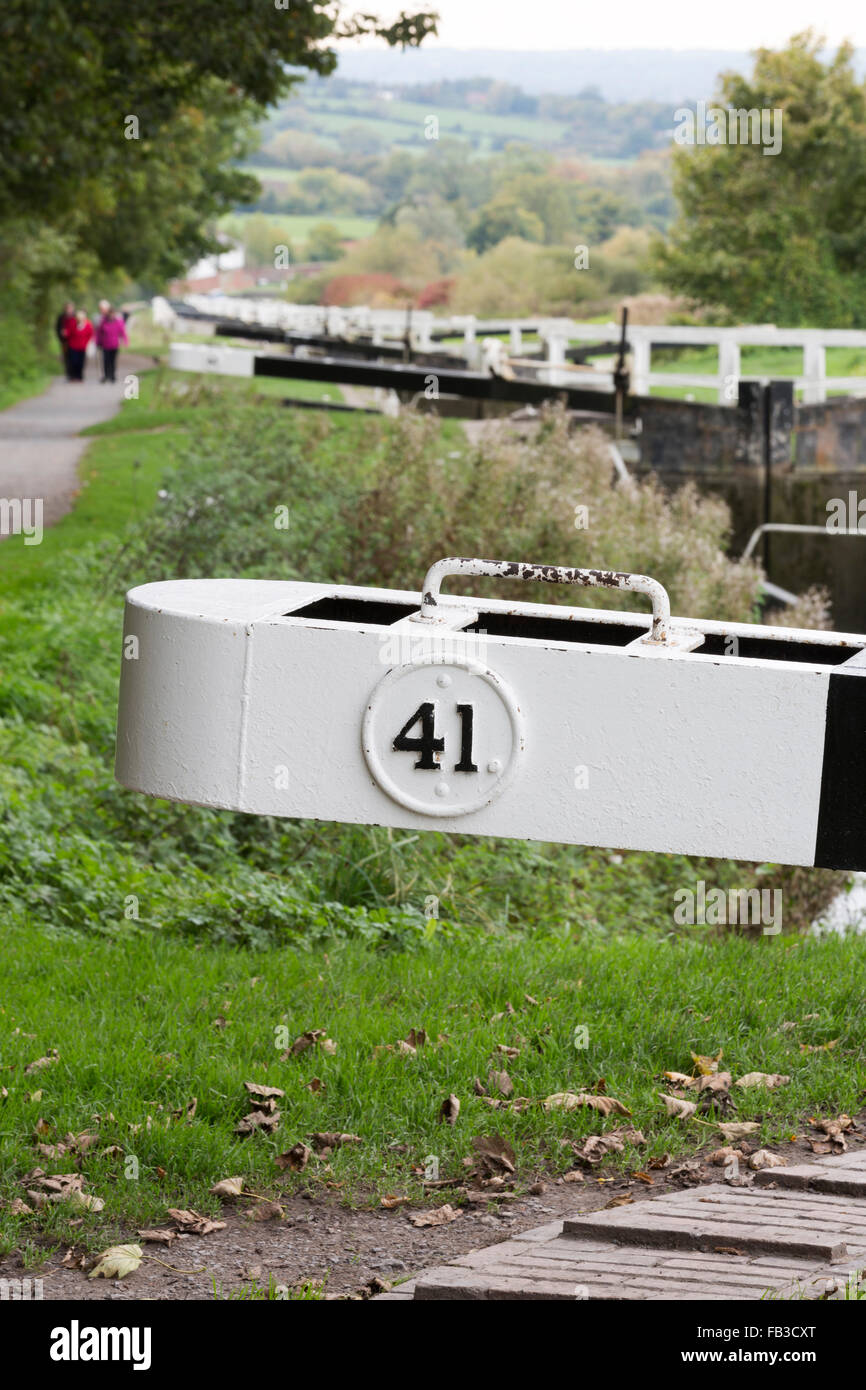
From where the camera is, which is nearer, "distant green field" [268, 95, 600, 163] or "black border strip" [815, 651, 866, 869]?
"black border strip" [815, 651, 866, 869]

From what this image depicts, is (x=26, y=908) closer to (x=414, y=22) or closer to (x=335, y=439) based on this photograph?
(x=335, y=439)

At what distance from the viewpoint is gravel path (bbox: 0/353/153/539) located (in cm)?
1803

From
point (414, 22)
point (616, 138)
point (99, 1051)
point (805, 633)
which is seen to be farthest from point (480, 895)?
→ point (616, 138)

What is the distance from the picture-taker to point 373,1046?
527 cm

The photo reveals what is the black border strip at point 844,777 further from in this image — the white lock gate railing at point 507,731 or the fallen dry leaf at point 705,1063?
the fallen dry leaf at point 705,1063

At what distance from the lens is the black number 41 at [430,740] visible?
272 cm

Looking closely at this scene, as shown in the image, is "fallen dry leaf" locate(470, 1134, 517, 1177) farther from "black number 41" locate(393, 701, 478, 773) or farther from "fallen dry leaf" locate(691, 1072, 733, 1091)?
"black number 41" locate(393, 701, 478, 773)

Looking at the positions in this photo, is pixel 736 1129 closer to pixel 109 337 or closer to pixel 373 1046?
pixel 373 1046

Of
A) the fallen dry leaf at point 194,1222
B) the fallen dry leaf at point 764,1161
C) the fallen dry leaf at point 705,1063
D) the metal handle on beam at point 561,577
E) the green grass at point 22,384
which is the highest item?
the green grass at point 22,384

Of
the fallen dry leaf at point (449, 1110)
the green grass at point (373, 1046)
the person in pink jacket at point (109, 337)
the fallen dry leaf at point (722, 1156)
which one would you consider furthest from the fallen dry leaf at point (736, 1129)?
the person in pink jacket at point (109, 337)

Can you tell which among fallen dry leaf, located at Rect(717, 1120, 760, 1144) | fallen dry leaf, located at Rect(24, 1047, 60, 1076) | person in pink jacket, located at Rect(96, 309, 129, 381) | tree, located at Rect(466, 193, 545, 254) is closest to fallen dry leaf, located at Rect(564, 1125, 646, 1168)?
fallen dry leaf, located at Rect(717, 1120, 760, 1144)

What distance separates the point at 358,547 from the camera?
435 inches

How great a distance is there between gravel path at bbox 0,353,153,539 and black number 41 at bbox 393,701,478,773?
13773 mm

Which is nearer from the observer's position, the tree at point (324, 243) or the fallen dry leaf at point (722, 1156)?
the fallen dry leaf at point (722, 1156)
